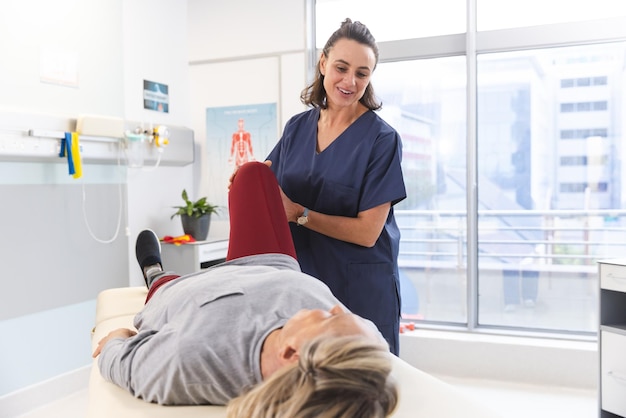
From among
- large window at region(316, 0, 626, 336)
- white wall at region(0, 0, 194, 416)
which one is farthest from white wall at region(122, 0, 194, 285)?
large window at region(316, 0, 626, 336)

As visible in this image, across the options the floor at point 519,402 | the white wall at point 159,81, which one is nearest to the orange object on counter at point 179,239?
the white wall at point 159,81

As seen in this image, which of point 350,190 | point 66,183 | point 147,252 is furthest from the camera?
point 66,183

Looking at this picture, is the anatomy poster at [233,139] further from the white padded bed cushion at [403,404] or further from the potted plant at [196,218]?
the white padded bed cushion at [403,404]

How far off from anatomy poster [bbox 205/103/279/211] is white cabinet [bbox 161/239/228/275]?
18.6 inches

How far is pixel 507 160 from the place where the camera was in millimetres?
3506

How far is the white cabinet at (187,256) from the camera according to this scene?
346 centimetres

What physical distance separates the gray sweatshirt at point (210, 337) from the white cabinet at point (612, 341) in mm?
1576

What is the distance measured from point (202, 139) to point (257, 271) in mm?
2633

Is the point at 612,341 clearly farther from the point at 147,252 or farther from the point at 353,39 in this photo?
the point at 147,252

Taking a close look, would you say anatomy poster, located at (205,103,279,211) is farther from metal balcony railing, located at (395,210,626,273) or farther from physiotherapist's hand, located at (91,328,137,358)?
physiotherapist's hand, located at (91,328,137,358)

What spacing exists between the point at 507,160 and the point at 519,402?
1361mm

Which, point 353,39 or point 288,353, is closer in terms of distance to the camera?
point 288,353

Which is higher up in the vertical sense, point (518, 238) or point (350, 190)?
point (350, 190)

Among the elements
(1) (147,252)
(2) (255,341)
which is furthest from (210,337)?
(1) (147,252)
